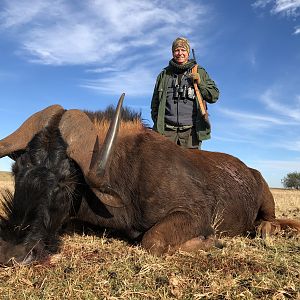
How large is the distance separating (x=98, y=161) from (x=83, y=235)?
4.28 ft

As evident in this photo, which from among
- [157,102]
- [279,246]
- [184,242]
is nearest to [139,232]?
[184,242]

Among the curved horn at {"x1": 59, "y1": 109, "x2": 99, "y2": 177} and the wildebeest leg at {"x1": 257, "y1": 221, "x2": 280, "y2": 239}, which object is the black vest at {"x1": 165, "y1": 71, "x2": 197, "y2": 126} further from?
the curved horn at {"x1": 59, "y1": 109, "x2": 99, "y2": 177}

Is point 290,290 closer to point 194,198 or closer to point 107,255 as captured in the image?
point 107,255

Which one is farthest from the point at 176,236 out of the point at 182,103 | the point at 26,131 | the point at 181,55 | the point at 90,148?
the point at 181,55

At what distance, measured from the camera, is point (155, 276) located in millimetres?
3332

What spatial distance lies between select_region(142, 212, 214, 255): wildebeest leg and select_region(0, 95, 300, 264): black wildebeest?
1cm

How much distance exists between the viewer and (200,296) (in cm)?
289

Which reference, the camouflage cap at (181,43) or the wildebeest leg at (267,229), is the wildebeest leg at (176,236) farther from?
the camouflage cap at (181,43)

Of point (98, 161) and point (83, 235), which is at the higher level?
point (98, 161)

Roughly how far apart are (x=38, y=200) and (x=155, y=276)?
49.3 inches

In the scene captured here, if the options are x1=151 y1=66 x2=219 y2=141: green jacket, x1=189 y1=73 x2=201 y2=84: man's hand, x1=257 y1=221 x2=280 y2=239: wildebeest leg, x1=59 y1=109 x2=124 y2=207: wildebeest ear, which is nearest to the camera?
x1=59 y1=109 x2=124 y2=207: wildebeest ear

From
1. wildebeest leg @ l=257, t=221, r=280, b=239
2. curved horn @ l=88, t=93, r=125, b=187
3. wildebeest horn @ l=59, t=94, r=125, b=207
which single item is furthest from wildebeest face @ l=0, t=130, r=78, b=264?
wildebeest leg @ l=257, t=221, r=280, b=239

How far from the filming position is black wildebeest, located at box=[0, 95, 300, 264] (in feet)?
12.4

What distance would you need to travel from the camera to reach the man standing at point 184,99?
23.2ft
